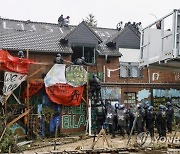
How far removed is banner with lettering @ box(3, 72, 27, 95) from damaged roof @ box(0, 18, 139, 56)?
2.71 meters

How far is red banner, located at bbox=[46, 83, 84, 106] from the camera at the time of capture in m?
21.1

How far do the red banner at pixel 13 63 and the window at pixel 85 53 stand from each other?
5491 millimetres

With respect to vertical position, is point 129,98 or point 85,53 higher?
point 85,53

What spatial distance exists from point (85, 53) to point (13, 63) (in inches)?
266

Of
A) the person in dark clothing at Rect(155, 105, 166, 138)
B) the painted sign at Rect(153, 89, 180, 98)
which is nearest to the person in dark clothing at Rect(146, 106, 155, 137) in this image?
the person in dark clothing at Rect(155, 105, 166, 138)

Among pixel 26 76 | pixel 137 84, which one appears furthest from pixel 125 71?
pixel 26 76

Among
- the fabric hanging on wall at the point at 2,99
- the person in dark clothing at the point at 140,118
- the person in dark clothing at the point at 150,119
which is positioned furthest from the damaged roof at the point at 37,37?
the person in dark clothing at the point at 150,119

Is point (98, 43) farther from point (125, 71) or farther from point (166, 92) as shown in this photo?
point (166, 92)

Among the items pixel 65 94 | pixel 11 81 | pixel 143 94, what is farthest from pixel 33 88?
A: pixel 143 94

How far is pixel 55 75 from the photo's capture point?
21.0 meters

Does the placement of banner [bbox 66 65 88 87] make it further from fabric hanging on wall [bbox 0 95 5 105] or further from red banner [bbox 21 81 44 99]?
fabric hanging on wall [bbox 0 95 5 105]

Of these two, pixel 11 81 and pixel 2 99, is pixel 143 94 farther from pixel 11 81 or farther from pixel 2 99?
pixel 2 99

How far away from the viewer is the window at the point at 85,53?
2458 centimetres

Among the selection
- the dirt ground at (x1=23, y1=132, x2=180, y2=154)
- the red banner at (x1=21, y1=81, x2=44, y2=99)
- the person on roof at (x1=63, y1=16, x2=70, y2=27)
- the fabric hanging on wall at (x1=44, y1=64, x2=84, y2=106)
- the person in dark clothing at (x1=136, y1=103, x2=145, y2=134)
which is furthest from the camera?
the person on roof at (x1=63, y1=16, x2=70, y2=27)
